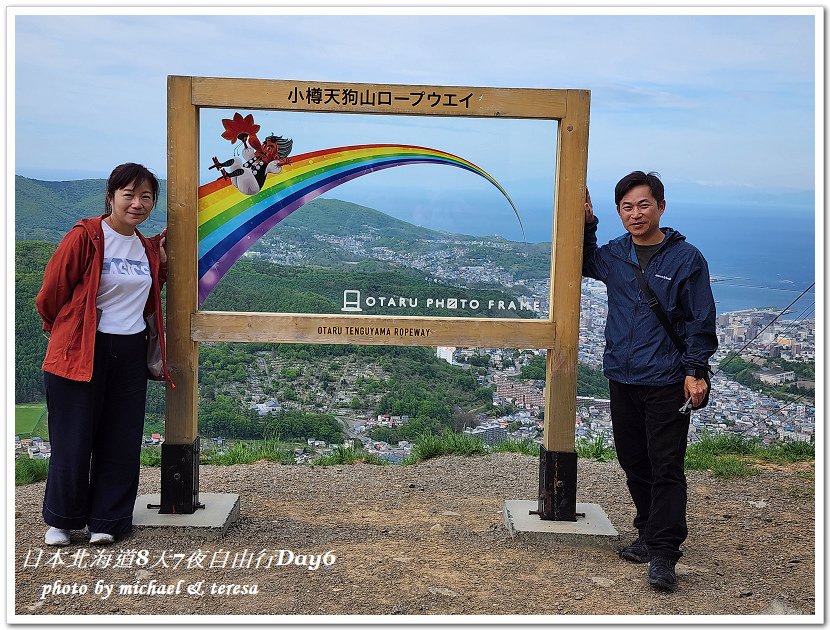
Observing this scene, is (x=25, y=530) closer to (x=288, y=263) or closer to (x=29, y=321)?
(x=288, y=263)

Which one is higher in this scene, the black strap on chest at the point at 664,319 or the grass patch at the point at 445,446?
the black strap on chest at the point at 664,319

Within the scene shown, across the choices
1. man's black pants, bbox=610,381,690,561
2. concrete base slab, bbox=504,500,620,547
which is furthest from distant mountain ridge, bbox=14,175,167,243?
man's black pants, bbox=610,381,690,561

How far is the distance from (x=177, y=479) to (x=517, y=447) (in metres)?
3.40

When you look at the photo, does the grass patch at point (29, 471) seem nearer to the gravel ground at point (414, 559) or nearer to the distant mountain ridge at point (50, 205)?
the gravel ground at point (414, 559)

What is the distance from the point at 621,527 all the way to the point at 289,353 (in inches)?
116

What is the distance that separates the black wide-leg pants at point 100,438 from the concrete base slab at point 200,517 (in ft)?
0.61

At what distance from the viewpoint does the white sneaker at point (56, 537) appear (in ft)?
16.0

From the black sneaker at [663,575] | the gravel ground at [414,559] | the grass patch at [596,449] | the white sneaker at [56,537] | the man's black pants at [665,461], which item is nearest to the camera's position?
the gravel ground at [414,559]

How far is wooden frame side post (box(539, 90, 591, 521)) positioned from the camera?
5.19 metres

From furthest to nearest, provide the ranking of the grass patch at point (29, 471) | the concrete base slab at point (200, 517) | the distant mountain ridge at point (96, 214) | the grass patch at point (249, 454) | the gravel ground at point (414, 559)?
1. the grass patch at point (249, 454)
2. the grass patch at point (29, 471)
3. the distant mountain ridge at point (96, 214)
4. the concrete base slab at point (200, 517)
5. the gravel ground at point (414, 559)

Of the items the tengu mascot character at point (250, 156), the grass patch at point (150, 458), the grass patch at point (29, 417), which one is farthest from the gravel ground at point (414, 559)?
the tengu mascot character at point (250, 156)

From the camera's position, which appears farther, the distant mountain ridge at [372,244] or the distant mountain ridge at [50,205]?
the distant mountain ridge at [50,205]

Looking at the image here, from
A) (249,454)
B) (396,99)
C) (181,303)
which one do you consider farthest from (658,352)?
(249,454)

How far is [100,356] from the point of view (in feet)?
16.0
